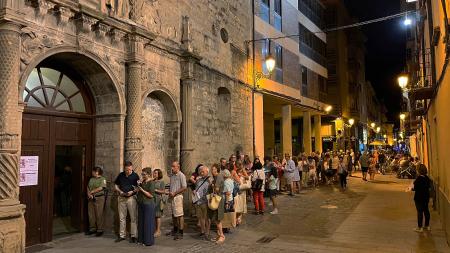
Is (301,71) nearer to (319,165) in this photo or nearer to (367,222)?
(319,165)

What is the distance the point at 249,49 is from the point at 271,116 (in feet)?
33.5

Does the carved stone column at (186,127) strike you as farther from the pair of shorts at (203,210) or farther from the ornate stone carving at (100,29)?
the ornate stone carving at (100,29)

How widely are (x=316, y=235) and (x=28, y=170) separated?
20.3ft

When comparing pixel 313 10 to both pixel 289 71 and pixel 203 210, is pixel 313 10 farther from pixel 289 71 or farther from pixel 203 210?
pixel 203 210

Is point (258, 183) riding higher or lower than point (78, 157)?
lower

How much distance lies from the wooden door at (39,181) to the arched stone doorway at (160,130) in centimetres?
301

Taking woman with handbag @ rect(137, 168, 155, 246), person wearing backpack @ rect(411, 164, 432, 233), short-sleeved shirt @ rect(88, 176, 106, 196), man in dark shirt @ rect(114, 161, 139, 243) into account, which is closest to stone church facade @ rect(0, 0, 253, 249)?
short-sleeved shirt @ rect(88, 176, 106, 196)

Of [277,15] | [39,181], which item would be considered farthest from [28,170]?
[277,15]

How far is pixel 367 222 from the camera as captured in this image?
1002 centimetres

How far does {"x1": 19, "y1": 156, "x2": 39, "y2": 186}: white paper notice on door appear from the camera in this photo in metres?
7.55

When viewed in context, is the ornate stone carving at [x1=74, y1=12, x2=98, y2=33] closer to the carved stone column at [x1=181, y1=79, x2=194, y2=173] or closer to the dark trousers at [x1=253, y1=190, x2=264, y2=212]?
the carved stone column at [x1=181, y1=79, x2=194, y2=173]

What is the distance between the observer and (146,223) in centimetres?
776

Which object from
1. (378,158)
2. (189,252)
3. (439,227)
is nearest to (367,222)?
(439,227)

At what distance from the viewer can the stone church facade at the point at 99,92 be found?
6.64m
